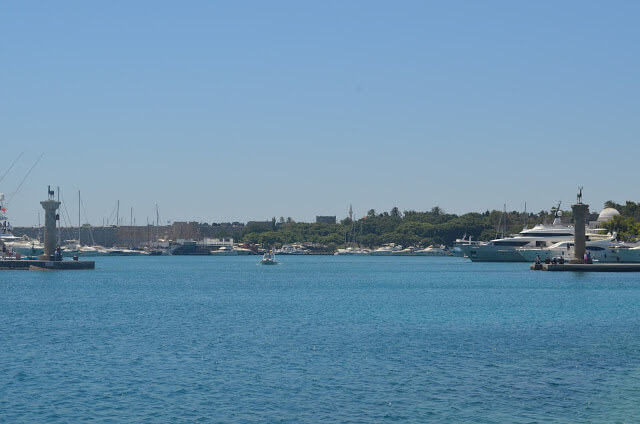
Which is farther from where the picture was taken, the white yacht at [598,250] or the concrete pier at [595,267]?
the white yacht at [598,250]

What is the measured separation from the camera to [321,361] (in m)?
35.4

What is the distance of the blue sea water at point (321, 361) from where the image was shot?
86.0ft

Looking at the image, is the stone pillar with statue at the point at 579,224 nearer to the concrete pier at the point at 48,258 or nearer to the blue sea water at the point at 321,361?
the blue sea water at the point at 321,361

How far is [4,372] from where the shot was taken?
32.7m

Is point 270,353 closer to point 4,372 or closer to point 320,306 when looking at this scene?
point 4,372

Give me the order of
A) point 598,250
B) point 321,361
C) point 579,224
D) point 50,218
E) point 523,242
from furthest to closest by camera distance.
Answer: point 523,242
point 598,250
point 50,218
point 579,224
point 321,361

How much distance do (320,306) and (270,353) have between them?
88.5 ft

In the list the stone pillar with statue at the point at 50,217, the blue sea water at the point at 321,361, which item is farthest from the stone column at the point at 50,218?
the blue sea water at the point at 321,361

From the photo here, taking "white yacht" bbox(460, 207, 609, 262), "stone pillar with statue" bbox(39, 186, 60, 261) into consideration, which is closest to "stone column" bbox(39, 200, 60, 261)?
"stone pillar with statue" bbox(39, 186, 60, 261)

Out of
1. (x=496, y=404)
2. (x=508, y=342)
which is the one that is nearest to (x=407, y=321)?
(x=508, y=342)

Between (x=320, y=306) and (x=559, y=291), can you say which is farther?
(x=559, y=291)

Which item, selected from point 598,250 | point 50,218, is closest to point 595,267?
point 598,250

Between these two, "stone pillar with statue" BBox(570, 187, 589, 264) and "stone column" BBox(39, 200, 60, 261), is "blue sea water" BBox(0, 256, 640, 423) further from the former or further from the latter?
"stone column" BBox(39, 200, 60, 261)

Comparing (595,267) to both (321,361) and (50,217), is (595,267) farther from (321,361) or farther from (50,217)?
(321,361)
